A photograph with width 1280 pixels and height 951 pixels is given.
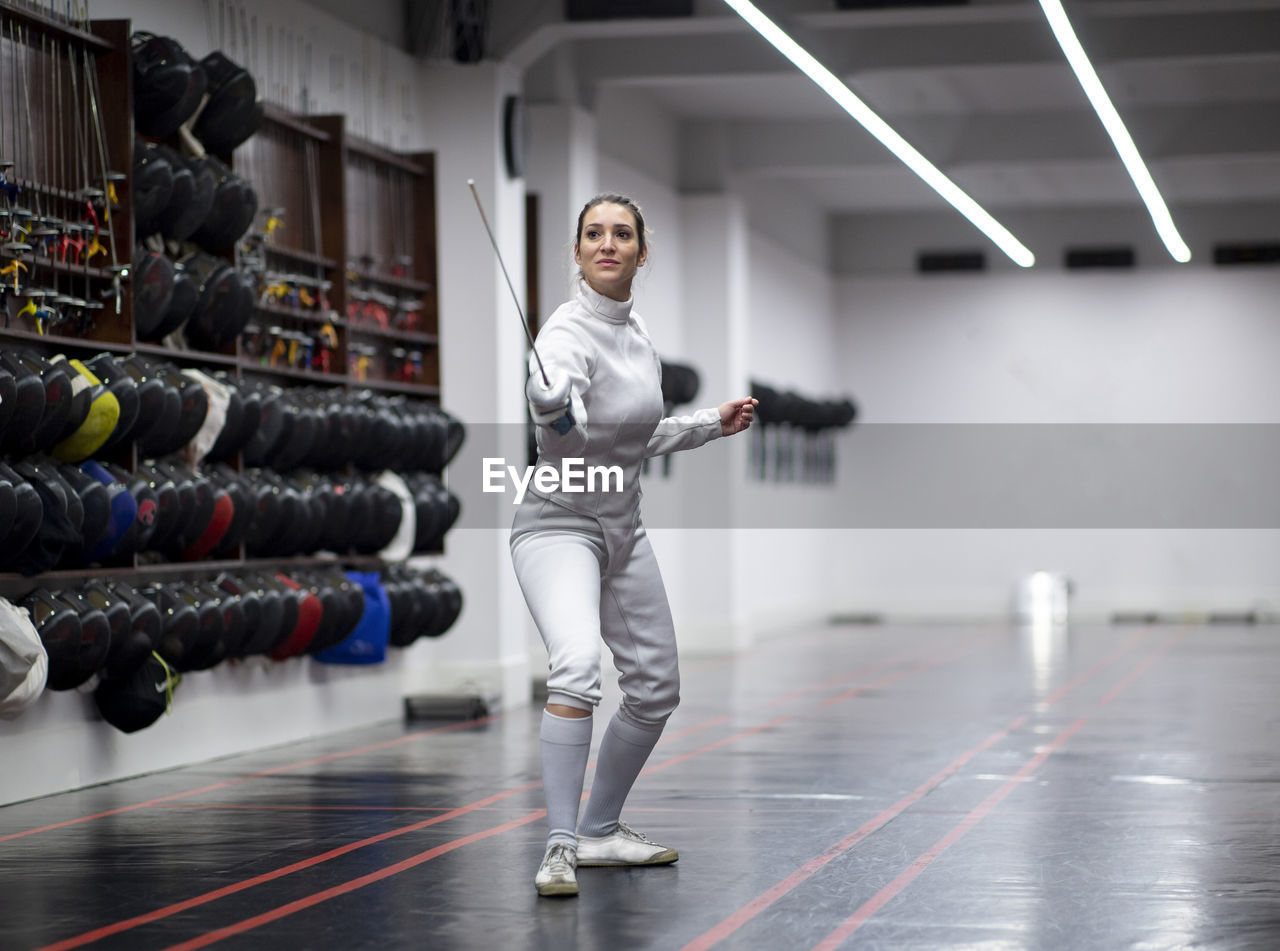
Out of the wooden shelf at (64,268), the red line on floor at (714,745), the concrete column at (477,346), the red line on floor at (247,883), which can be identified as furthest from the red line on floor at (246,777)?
the wooden shelf at (64,268)

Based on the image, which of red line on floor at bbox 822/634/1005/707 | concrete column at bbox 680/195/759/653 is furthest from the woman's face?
concrete column at bbox 680/195/759/653

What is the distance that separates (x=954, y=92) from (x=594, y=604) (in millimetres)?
10585

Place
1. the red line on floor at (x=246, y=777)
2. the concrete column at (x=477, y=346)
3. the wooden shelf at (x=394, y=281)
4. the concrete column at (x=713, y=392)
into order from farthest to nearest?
the concrete column at (x=713, y=392), the concrete column at (x=477, y=346), the wooden shelf at (x=394, y=281), the red line on floor at (x=246, y=777)

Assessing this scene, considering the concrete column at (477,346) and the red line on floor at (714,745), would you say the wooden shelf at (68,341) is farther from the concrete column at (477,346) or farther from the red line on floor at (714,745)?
the concrete column at (477,346)

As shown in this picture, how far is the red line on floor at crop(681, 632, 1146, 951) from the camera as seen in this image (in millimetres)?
4316

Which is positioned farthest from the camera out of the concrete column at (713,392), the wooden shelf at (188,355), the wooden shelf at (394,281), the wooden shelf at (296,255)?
the concrete column at (713,392)

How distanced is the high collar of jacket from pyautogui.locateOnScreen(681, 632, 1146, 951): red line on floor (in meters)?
1.55

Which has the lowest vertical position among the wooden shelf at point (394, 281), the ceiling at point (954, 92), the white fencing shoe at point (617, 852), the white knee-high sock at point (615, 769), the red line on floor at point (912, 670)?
the red line on floor at point (912, 670)

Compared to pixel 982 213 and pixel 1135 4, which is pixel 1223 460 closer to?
pixel 982 213

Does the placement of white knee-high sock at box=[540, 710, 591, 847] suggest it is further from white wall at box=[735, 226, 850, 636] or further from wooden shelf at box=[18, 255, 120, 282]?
white wall at box=[735, 226, 850, 636]

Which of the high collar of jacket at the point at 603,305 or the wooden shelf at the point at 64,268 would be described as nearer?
the high collar of jacket at the point at 603,305

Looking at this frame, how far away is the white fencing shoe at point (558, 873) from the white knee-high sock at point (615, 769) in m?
0.30

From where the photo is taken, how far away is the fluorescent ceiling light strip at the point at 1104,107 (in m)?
8.06

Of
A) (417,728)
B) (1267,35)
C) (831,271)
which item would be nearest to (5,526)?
(417,728)
